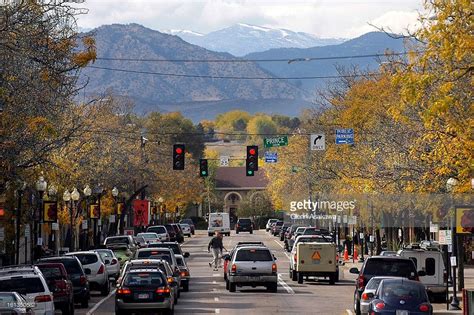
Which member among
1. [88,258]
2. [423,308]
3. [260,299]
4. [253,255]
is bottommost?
[260,299]

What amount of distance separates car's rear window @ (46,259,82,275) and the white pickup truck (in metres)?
13.1

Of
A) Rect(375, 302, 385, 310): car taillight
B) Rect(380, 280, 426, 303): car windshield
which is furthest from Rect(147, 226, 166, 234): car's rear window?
Rect(375, 302, 385, 310): car taillight

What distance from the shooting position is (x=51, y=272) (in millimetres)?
32625

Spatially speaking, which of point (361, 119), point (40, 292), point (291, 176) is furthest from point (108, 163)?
point (40, 292)

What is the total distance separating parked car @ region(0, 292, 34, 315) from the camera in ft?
76.8

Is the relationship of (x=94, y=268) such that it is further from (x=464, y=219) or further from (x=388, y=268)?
(x=464, y=219)

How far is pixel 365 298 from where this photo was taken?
1171 inches

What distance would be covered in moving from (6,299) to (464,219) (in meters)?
16.3

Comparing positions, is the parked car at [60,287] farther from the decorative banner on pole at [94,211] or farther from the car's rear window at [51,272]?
the decorative banner on pole at [94,211]

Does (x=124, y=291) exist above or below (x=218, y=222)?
below

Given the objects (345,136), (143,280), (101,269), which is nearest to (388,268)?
(143,280)

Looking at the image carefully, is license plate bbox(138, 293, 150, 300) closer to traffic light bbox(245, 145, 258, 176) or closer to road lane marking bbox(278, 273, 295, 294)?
road lane marking bbox(278, 273, 295, 294)

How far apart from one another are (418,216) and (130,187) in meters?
34.5

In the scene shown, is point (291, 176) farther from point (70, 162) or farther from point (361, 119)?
point (70, 162)
